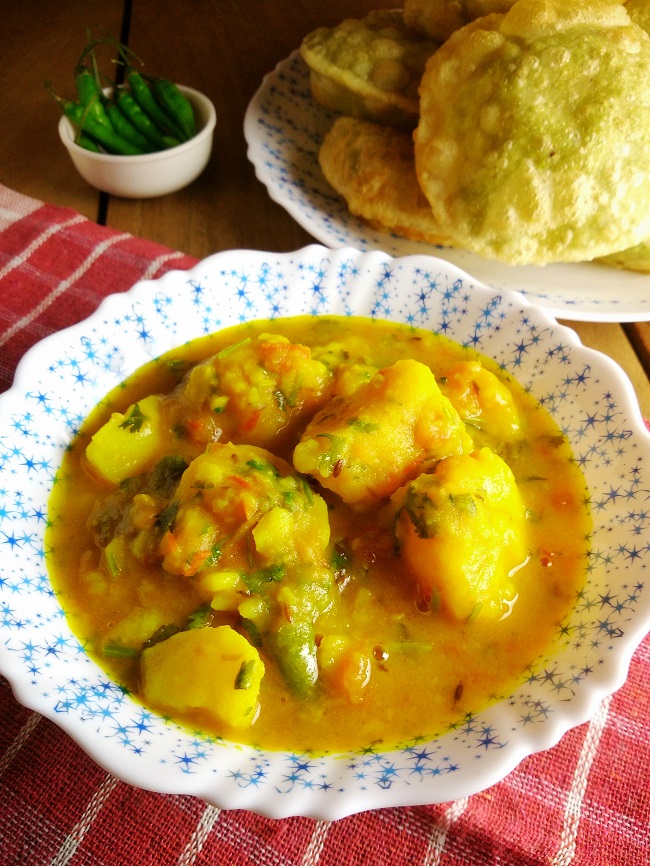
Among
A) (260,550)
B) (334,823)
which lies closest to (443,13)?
(260,550)

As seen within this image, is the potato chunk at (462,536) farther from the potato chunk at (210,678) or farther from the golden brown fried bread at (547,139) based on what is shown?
the golden brown fried bread at (547,139)

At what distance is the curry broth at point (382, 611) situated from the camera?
1.71m

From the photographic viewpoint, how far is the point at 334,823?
1.80 meters

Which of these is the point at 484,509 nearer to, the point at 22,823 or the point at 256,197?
the point at 22,823

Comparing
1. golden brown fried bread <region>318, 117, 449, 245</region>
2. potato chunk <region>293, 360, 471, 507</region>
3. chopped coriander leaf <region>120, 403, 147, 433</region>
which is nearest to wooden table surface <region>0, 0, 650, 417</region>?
golden brown fried bread <region>318, 117, 449, 245</region>

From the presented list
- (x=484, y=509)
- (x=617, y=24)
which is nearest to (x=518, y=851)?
(x=484, y=509)

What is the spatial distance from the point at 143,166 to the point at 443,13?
1.46 metres

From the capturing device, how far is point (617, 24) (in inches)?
112

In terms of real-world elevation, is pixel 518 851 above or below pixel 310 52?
below

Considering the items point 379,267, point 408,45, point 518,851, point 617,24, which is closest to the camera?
point 518,851

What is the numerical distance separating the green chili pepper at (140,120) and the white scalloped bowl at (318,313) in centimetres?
149

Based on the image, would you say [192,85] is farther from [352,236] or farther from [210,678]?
[210,678]

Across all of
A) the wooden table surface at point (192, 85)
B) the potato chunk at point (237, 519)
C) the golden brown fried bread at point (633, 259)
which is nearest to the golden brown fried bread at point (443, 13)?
the wooden table surface at point (192, 85)

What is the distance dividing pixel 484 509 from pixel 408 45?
7.72ft
